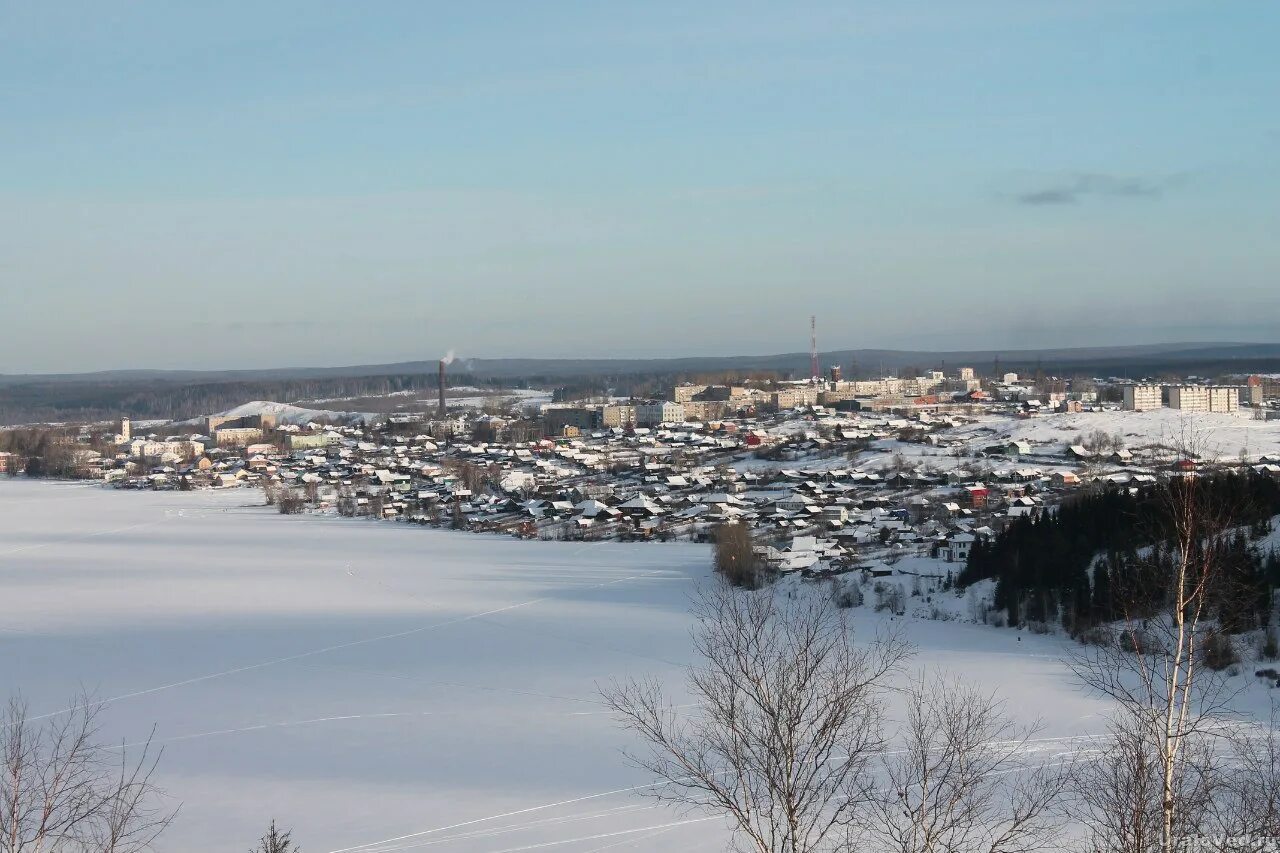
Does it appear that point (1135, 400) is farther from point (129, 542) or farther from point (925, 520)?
point (129, 542)

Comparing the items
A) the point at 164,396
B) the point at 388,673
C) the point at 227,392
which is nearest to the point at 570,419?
the point at 227,392

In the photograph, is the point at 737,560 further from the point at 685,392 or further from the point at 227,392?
the point at 227,392

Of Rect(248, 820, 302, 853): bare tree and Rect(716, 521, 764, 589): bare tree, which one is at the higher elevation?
Rect(248, 820, 302, 853): bare tree

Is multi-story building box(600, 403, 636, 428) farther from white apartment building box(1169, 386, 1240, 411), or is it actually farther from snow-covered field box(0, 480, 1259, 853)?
snow-covered field box(0, 480, 1259, 853)

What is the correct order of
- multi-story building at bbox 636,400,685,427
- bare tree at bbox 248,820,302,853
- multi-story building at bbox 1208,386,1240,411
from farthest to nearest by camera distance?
multi-story building at bbox 636,400,685,427, multi-story building at bbox 1208,386,1240,411, bare tree at bbox 248,820,302,853

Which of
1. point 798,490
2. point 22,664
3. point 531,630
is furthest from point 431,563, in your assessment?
point 798,490

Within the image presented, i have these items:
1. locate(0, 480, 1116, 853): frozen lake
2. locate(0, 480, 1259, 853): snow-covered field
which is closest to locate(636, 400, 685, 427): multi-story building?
locate(0, 480, 1259, 853): snow-covered field
